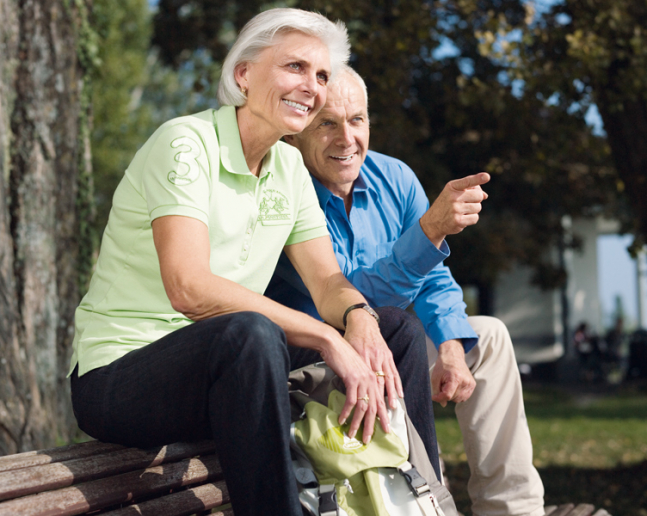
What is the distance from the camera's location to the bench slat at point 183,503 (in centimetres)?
189

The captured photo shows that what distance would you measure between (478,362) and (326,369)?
1012 mm

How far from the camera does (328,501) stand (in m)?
1.87

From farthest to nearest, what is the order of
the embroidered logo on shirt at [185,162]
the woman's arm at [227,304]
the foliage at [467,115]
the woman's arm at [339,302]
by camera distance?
the foliage at [467,115] < the woman's arm at [339,302] < the embroidered logo on shirt at [185,162] < the woman's arm at [227,304]

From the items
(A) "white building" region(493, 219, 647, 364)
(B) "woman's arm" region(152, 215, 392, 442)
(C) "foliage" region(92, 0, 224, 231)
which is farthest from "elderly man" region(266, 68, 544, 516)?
(C) "foliage" region(92, 0, 224, 231)

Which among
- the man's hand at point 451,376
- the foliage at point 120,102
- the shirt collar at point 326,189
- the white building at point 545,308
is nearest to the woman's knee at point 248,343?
the man's hand at point 451,376

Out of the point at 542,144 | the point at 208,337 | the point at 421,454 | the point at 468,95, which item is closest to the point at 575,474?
the point at 542,144

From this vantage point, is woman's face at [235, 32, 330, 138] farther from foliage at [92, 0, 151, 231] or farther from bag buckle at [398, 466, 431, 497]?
foliage at [92, 0, 151, 231]

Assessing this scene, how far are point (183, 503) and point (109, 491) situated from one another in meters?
0.29

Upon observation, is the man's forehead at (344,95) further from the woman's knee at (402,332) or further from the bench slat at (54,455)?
the bench slat at (54,455)

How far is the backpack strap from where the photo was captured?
1926 mm

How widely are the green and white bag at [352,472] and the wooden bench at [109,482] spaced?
15.5 inches

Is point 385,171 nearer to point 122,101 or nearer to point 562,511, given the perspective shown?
point 562,511

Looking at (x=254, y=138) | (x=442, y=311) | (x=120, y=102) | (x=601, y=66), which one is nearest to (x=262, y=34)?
(x=254, y=138)

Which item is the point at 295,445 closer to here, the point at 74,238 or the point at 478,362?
the point at 478,362
